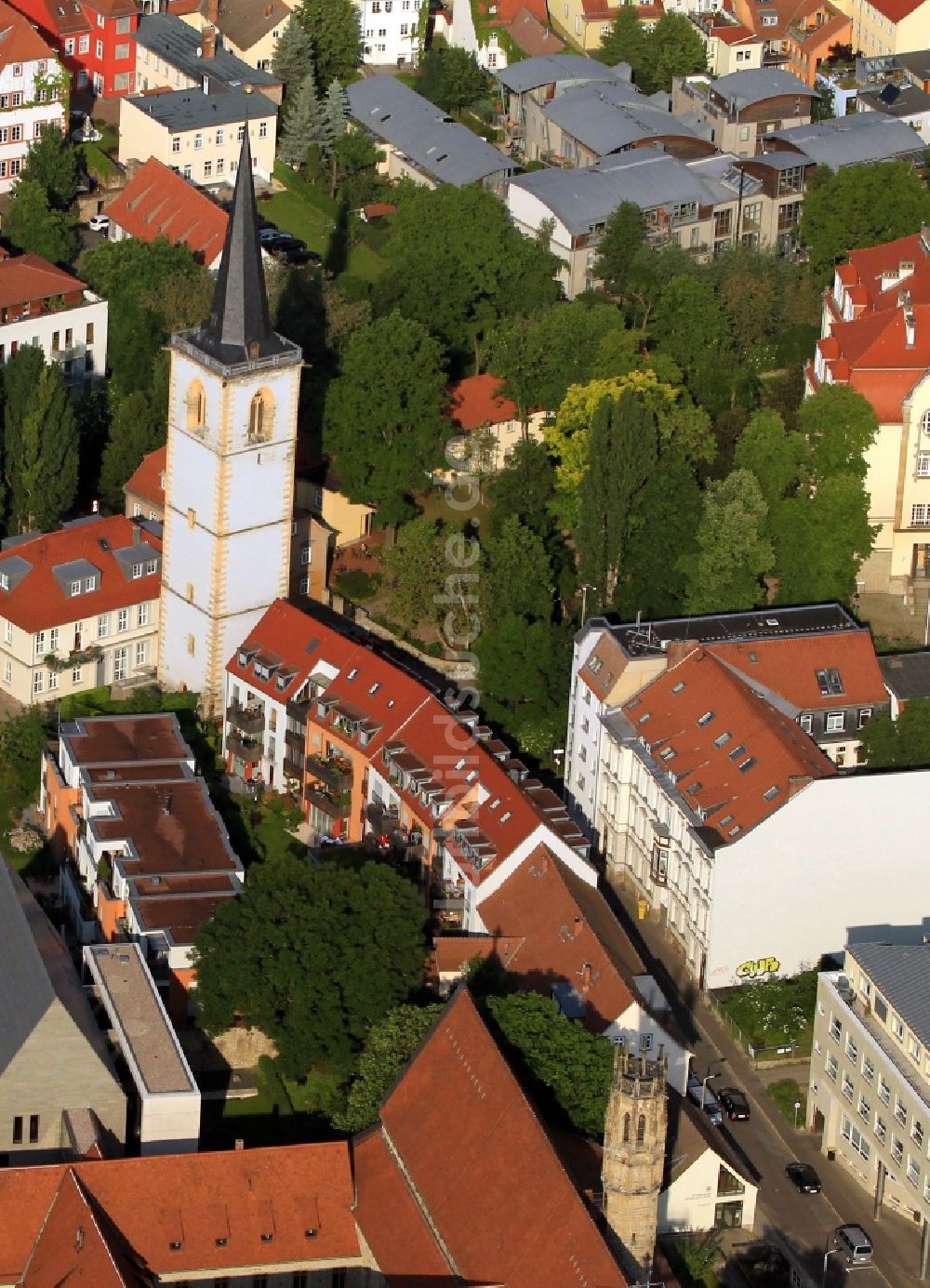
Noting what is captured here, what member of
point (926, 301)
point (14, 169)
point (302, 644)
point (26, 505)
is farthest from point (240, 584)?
point (14, 169)

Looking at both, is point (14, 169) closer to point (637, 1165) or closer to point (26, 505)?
point (26, 505)

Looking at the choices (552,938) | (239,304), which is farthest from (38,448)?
(552,938)

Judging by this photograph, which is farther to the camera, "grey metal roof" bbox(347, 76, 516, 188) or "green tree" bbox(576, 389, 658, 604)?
"grey metal roof" bbox(347, 76, 516, 188)

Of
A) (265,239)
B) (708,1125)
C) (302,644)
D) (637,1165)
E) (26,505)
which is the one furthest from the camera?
(265,239)

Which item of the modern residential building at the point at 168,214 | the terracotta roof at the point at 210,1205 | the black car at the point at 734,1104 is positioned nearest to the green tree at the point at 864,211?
the modern residential building at the point at 168,214

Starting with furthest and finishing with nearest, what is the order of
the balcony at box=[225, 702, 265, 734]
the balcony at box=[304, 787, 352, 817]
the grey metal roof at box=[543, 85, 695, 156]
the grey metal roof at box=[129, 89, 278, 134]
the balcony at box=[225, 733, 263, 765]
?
the grey metal roof at box=[543, 85, 695, 156] → the grey metal roof at box=[129, 89, 278, 134] → the balcony at box=[225, 733, 263, 765] → the balcony at box=[225, 702, 265, 734] → the balcony at box=[304, 787, 352, 817]

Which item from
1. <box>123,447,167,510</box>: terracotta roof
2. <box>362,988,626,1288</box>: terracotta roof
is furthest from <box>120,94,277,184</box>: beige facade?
<box>362,988,626,1288</box>: terracotta roof

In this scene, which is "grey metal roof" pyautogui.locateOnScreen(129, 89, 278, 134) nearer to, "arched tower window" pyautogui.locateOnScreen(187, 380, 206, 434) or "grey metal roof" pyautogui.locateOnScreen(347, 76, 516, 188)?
"grey metal roof" pyautogui.locateOnScreen(347, 76, 516, 188)
